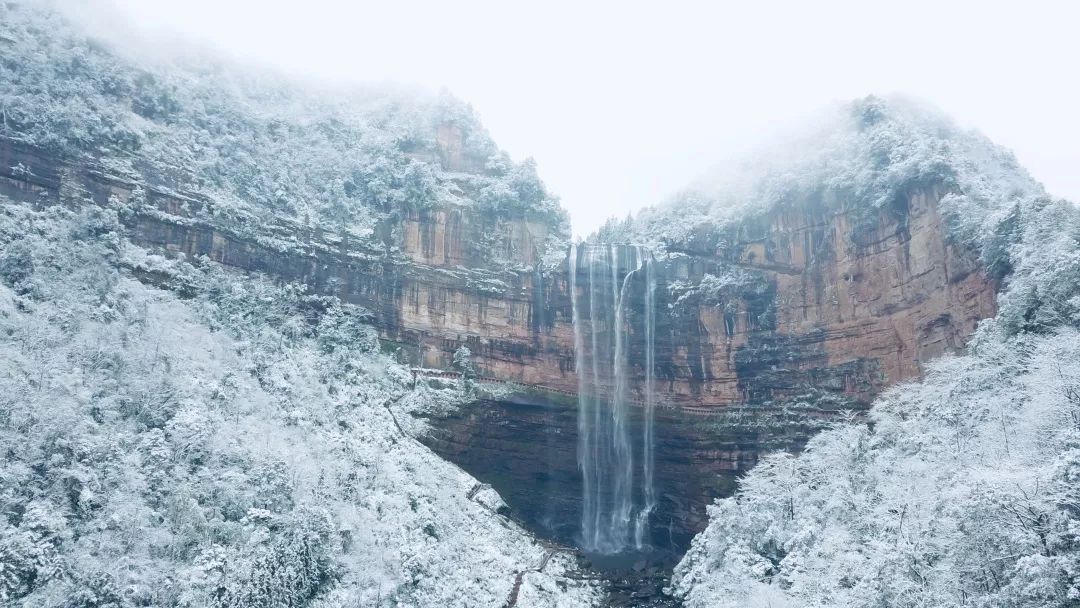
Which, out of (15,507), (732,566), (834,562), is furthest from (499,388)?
(15,507)

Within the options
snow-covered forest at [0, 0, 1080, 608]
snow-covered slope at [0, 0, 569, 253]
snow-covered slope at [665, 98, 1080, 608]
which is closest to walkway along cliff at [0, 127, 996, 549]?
snow-covered forest at [0, 0, 1080, 608]

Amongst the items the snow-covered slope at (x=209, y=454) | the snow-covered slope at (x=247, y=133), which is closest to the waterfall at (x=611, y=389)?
the snow-covered slope at (x=247, y=133)

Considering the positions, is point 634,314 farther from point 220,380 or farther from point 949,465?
point 220,380

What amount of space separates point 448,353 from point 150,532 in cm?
2090

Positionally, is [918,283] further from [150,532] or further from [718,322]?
[150,532]

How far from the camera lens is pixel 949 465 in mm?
23328

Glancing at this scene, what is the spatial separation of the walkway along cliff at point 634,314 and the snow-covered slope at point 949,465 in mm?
2622

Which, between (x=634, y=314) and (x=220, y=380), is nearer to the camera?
(x=220, y=380)

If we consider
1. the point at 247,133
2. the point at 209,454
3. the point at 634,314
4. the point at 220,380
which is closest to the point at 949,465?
the point at 634,314

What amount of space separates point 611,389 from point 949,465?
21669 millimetres

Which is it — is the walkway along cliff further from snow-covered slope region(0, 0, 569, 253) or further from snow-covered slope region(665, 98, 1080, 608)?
snow-covered slope region(665, 98, 1080, 608)

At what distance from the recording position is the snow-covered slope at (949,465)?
709 inches

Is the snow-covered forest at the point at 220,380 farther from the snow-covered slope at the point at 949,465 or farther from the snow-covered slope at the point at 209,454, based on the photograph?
the snow-covered slope at the point at 949,465

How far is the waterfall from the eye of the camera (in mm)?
40688
